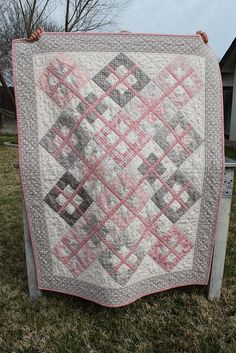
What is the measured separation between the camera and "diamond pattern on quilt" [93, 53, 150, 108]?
1.66m

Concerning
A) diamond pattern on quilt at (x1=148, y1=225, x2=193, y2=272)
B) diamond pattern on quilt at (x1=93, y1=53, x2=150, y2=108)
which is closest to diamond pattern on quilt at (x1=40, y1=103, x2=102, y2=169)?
diamond pattern on quilt at (x1=93, y1=53, x2=150, y2=108)

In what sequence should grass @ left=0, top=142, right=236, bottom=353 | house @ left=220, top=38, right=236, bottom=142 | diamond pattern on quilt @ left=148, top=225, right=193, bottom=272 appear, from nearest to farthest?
grass @ left=0, top=142, right=236, bottom=353
diamond pattern on quilt @ left=148, top=225, right=193, bottom=272
house @ left=220, top=38, right=236, bottom=142

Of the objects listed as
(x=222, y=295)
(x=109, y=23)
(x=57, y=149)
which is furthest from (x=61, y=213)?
(x=109, y=23)

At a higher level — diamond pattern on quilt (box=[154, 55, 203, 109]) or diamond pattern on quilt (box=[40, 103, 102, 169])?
diamond pattern on quilt (box=[154, 55, 203, 109])

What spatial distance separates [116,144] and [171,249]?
632 millimetres

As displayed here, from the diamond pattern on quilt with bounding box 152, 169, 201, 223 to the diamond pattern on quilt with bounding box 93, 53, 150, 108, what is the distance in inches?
17.8

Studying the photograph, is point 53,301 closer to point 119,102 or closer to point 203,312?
point 203,312

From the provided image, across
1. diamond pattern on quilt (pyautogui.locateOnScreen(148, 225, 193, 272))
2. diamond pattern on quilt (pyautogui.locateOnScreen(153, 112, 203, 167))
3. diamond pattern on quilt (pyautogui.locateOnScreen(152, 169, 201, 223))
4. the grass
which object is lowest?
the grass

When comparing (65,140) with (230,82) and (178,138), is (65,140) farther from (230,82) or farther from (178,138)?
(230,82)

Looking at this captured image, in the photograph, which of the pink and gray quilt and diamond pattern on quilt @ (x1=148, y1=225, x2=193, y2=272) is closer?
the pink and gray quilt

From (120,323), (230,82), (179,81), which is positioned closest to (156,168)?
(179,81)

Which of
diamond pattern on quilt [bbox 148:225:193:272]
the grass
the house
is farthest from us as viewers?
the house

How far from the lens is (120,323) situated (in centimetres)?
178

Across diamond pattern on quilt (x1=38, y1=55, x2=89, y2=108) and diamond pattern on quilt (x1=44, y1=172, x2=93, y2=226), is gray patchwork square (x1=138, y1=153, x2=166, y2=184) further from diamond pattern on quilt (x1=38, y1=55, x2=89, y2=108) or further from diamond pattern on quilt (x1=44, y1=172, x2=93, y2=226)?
diamond pattern on quilt (x1=38, y1=55, x2=89, y2=108)
